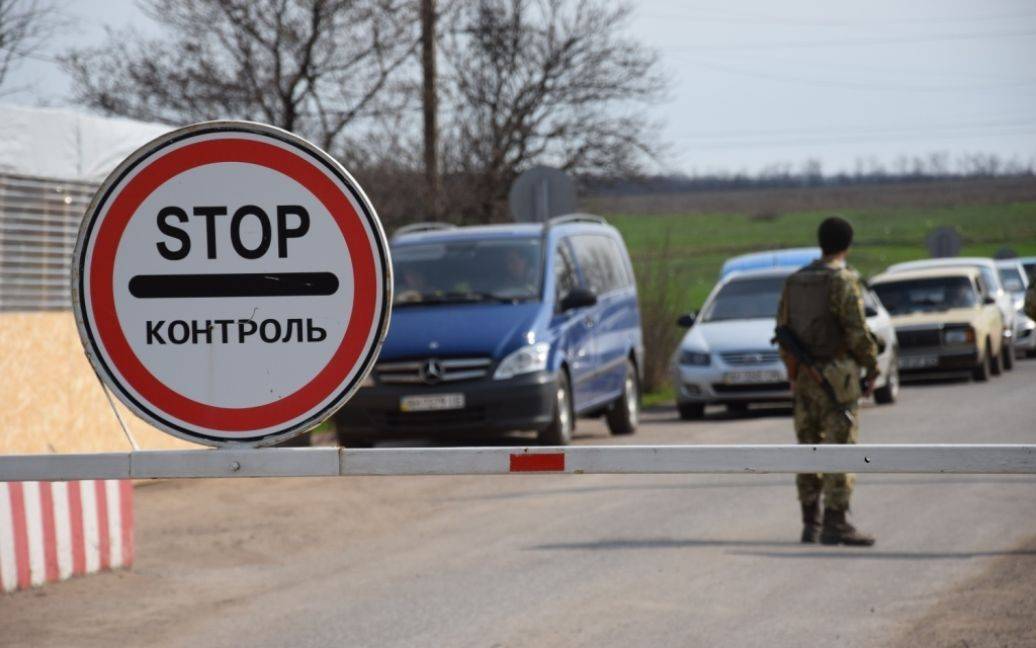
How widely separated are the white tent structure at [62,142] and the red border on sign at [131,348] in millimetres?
8539

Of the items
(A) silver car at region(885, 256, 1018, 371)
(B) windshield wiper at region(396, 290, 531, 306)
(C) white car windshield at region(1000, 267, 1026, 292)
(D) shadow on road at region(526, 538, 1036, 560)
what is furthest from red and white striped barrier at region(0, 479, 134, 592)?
(C) white car windshield at region(1000, 267, 1026, 292)

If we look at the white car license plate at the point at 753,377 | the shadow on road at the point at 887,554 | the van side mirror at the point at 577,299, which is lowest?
the shadow on road at the point at 887,554

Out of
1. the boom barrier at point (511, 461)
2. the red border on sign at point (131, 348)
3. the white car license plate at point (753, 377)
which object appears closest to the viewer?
the boom barrier at point (511, 461)

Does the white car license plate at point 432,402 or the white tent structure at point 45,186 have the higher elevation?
the white tent structure at point 45,186

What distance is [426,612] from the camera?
22.9 ft

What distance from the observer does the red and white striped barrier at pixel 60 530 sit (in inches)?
301

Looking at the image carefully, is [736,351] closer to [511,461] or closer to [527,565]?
[527,565]

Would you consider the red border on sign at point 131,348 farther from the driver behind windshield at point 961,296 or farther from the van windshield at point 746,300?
the driver behind windshield at point 961,296

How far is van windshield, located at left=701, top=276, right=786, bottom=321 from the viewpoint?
19.4 meters

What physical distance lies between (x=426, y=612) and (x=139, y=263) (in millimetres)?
3800

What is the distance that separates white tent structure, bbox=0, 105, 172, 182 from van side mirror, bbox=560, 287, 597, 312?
156 inches

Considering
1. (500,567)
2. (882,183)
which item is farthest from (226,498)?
(882,183)

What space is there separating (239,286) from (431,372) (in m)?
9.87

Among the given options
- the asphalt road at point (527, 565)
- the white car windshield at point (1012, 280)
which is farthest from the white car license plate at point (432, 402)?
the white car windshield at point (1012, 280)
